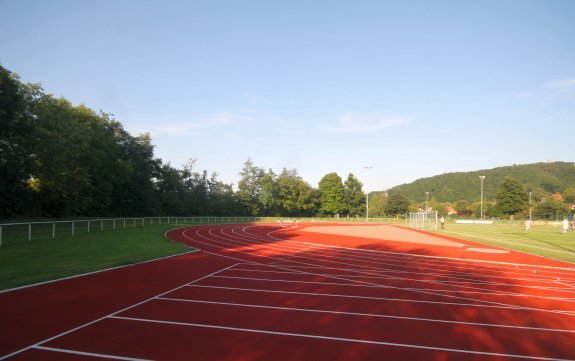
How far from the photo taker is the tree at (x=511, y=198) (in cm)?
9769

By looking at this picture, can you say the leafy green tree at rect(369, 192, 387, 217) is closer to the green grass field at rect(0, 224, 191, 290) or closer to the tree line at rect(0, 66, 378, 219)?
the tree line at rect(0, 66, 378, 219)

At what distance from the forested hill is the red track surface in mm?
131842

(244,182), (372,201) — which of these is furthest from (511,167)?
(244,182)

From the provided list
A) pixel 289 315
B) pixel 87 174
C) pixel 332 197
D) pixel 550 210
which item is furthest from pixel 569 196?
pixel 289 315

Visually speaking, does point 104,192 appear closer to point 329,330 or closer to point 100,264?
point 100,264

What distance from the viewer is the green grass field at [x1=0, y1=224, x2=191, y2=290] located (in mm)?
11335

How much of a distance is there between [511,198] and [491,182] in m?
46.0

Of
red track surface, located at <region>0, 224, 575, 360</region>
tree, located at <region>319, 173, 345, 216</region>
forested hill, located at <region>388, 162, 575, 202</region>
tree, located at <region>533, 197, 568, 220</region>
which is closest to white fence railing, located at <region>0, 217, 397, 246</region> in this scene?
red track surface, located at <region>0, 224, 575, 360</region>

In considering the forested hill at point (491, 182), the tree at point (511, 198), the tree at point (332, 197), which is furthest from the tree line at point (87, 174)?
the forested hill at point (491, 182)

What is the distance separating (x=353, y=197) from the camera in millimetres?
97750

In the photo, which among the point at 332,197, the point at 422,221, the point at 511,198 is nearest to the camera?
the point at 422,221

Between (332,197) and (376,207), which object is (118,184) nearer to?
(332,197)

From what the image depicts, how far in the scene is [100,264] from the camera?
13.8 m

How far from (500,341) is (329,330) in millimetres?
3116
